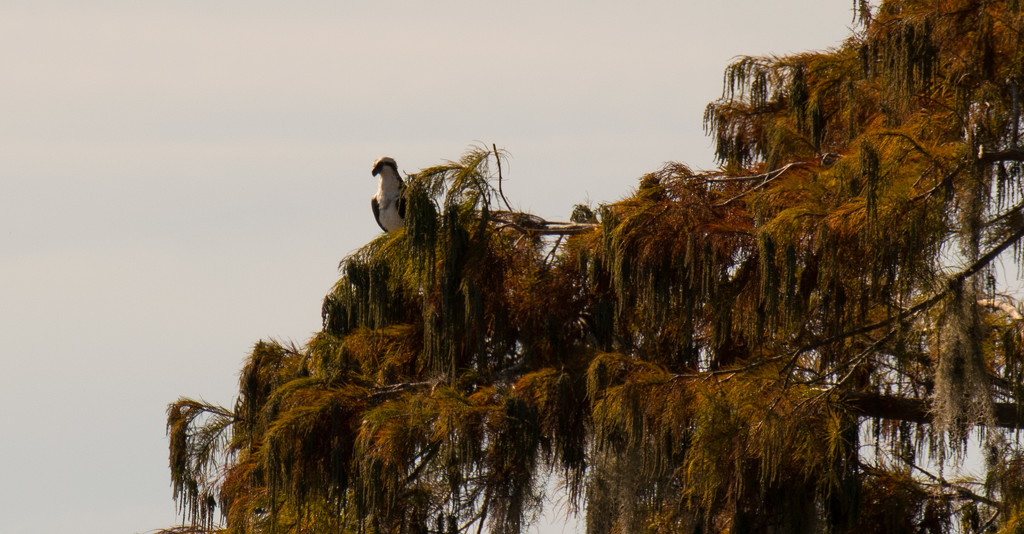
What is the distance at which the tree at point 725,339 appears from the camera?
5.66m

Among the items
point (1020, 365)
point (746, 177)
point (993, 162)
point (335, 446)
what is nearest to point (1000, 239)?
point (993, 162)

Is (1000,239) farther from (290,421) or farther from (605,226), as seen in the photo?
(290,421)

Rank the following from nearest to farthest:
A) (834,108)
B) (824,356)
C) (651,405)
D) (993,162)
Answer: (993,162)
(651,405)
(824,356)
(834,108)

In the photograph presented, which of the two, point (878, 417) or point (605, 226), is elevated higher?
point (605, 226)

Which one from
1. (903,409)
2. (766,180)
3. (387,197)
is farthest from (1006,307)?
(387,197)

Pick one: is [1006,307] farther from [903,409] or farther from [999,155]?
[999,155]

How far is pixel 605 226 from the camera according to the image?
6.38 metres

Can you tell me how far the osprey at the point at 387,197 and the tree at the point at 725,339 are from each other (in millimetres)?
1493

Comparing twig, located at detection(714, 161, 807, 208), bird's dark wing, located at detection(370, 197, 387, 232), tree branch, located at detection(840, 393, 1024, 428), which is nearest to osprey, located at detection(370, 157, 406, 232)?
bird's dark wing, located at detection(370, 197, 387, 232)

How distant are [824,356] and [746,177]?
0.79 metres

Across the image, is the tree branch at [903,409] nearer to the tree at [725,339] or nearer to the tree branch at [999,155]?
the tree at [725,339]

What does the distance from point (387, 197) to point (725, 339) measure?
3.25 metres

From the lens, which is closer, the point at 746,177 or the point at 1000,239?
the point at 1000,239

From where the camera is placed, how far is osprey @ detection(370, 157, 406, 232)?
9.20 metres
